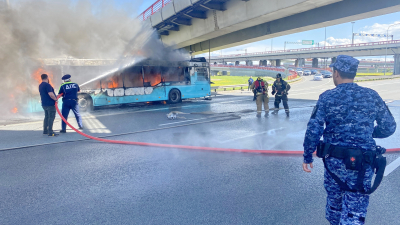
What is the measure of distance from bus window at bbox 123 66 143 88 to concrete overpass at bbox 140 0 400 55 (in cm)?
334

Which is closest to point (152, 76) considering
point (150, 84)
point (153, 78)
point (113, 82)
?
point (153, 78)

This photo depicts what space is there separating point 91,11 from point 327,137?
15.0 meters

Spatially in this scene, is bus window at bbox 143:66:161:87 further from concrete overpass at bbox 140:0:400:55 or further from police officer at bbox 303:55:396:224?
police officer at bbox 303:55:396:224

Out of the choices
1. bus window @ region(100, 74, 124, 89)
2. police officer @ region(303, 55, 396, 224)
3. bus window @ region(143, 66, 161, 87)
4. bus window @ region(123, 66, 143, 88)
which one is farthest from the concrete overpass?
police officer @ region(303, 55, 396, 224)

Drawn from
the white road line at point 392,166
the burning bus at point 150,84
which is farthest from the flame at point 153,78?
the white road line at point 392,166

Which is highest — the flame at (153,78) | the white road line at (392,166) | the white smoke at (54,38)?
the white smoke at (54,38)

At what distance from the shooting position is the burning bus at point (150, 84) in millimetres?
13844

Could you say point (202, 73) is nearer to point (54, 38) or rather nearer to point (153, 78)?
point (153, 78)

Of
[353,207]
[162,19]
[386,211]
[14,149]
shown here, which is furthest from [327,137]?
[162,19]

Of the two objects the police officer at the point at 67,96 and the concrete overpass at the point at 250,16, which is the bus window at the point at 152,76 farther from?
the police officer at the point at 67,96

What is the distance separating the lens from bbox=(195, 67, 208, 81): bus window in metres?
17.8

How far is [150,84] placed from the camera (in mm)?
15773

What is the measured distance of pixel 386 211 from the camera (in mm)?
3391

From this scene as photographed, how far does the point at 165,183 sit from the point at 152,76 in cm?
1200
